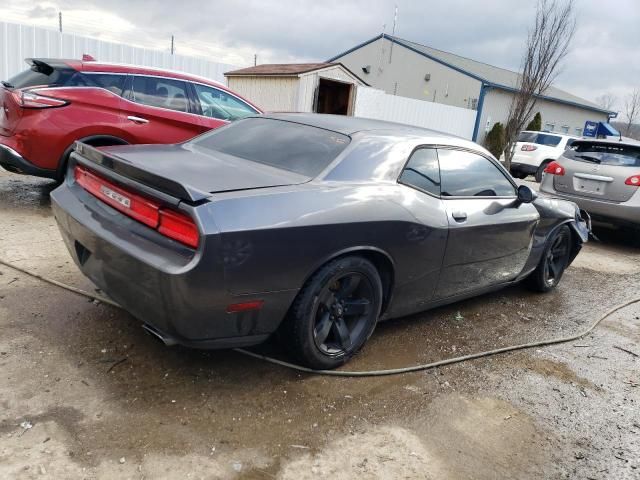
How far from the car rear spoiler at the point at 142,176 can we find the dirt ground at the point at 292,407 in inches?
41.4

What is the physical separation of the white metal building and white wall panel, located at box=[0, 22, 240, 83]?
52.9 feet

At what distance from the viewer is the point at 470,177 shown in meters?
3.95

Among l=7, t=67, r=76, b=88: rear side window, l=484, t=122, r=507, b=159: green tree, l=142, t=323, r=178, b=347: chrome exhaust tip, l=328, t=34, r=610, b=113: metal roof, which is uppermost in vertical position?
l=328, t=34, r=610, b=113: metal roof

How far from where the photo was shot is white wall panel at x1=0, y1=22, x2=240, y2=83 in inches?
374

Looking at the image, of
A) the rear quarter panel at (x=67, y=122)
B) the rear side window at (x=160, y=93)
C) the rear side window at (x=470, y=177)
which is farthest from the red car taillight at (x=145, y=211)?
the rear side window at (x=160, y=93)

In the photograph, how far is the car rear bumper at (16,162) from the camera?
533 centimetres

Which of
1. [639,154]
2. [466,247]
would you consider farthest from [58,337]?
[639,154]

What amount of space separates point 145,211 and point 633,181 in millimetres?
6820

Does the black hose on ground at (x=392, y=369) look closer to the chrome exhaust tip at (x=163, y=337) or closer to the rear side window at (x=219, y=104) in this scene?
the chrome exhaust tip at (x=163, y=337)

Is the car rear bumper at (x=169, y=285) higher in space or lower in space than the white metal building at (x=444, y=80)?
lower

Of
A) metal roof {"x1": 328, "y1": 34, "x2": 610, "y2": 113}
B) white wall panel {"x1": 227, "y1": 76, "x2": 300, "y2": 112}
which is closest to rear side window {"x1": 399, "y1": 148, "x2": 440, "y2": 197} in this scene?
white wall panel {"x1": 227, "y1": 76, "x2": 300, "y2": 112}

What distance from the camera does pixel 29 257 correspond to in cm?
437

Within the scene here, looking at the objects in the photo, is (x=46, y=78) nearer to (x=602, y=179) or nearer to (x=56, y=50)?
(x=56, y=50)

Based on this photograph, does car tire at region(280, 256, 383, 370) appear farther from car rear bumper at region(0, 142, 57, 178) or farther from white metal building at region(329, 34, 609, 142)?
white metal building at region(329, 34, 609, 142)
